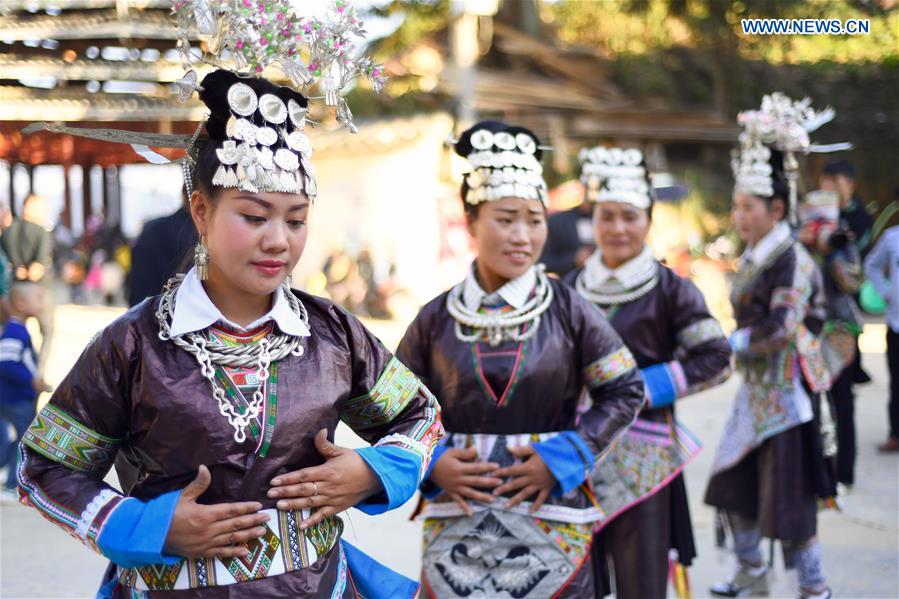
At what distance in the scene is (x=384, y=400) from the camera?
7.48ft

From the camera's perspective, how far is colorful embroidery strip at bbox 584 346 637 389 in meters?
3.09

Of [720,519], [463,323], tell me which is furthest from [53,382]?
[463,323]

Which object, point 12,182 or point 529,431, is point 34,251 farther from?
point 12,182

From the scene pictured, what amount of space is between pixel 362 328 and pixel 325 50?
591 millimetres

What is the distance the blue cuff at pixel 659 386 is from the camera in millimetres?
3691

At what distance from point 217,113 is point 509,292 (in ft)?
4.17

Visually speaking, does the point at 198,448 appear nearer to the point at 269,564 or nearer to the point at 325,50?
the point at 269,564

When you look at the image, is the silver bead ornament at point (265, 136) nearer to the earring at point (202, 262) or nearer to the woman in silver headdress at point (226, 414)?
the woman in silver headdress at point (226, 414)

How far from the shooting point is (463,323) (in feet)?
10.4

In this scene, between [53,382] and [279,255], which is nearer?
[279,255]

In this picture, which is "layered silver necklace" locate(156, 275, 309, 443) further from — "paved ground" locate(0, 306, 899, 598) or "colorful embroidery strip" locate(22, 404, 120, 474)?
"paved ground" locate(0, 306, 899, 598)


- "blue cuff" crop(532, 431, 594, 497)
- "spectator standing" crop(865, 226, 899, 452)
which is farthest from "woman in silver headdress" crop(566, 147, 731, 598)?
"spectator standing" crop(865, 226, 899, 452)

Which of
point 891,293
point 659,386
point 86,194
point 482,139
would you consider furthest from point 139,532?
point 86,194

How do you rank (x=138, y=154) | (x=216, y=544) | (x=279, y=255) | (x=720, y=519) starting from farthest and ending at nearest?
(x=720, y=519) → (x=138, y=154) → (x=279, y=255) → (x=216, y=544)
